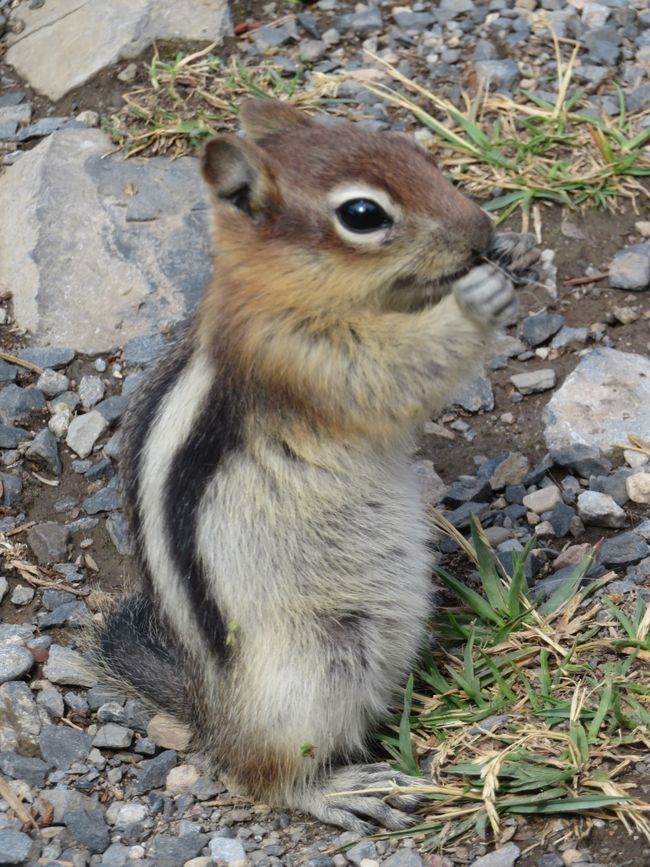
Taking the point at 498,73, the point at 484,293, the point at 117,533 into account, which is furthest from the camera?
the point at 498,73

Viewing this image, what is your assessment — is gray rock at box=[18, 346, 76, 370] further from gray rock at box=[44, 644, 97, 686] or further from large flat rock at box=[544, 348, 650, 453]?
large flat rock at box=[544, 348, 650, 453]

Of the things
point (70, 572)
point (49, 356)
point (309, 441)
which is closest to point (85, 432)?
point (49, 356)

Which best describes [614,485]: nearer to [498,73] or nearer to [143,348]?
[143,348]

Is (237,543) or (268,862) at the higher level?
(237,543)

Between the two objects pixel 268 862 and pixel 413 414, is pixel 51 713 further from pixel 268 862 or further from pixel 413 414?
pixel 413 414

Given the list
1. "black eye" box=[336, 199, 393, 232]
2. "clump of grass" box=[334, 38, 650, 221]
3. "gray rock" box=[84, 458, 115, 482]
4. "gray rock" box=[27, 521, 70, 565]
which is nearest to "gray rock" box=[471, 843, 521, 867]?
"black eye" box=[336, 199, 393, 232]

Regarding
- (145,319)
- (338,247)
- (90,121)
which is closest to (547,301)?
(145,319)
